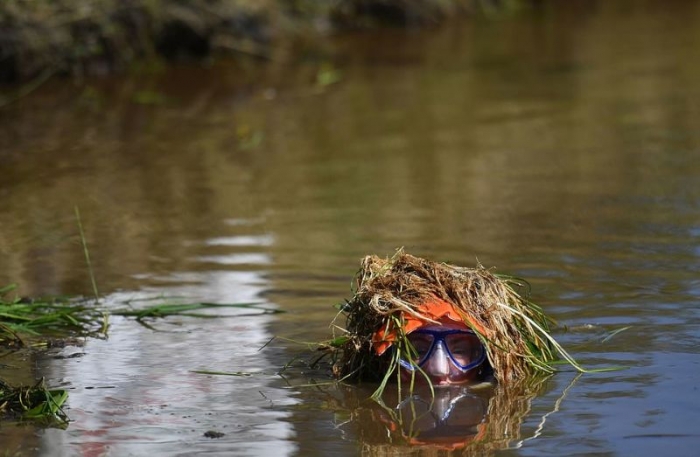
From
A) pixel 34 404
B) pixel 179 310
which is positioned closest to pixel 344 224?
pixel 179 310

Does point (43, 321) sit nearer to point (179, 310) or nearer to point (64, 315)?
point (64, 315)

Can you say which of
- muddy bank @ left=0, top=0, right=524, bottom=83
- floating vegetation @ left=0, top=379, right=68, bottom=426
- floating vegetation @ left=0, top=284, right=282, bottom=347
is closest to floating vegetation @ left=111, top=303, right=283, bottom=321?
floating vegetation @ left=0, top=284, right=282, bottom=347

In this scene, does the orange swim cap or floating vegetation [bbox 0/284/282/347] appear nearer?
the orange swim cap

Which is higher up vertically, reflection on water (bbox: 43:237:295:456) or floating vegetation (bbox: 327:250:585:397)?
floating vegetation (bbox: 327:250:585:397)

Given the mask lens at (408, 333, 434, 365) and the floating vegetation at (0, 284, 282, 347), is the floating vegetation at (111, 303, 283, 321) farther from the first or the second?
the mask lens at (408, 333, 434, 365)

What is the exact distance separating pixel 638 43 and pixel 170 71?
20.0ft

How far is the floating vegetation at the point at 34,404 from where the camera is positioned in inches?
191

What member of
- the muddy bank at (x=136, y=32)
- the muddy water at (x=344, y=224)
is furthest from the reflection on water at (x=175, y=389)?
the muddy bank at (x=136, y=32)

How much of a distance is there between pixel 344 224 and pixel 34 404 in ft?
11.5

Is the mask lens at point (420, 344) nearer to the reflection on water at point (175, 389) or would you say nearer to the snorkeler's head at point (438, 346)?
the snorkeler's head at point (438, 346)

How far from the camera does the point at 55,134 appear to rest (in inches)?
470

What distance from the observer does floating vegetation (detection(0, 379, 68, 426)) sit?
485cm

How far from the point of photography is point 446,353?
5.15m

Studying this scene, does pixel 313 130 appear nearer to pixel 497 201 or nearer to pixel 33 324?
pixel 497 201
